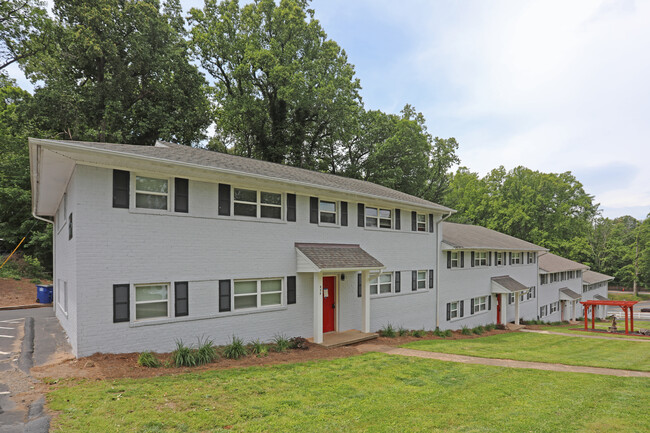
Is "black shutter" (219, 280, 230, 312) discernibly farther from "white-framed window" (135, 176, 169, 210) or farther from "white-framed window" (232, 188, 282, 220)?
"white-framed window" (135, 176, 169, 210)

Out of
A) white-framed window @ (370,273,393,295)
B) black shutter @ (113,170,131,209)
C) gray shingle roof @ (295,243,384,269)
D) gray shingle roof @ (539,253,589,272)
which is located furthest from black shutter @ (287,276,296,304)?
gray shingle roof @ (539,253,589,272)

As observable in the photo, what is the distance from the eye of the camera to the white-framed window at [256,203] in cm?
1138

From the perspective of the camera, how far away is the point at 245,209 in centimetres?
1154

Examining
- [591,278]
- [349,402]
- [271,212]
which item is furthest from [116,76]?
[591,278]

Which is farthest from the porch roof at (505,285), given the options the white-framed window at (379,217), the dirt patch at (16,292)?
the dirt patch at (16,292)

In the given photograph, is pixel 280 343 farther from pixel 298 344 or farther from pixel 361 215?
pixel 361 215

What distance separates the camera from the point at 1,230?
2588 cm

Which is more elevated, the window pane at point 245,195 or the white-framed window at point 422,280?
the window pane at point 245,195

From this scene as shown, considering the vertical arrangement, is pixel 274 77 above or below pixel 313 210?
above

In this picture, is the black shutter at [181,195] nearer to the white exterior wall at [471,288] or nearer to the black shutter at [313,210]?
the black shutter at [313,210]

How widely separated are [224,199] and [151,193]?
2.11 metres

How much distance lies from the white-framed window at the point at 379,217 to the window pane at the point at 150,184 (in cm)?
896

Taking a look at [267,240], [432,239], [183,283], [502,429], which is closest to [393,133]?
[432,239]

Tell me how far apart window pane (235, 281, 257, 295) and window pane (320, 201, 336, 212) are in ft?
13.9
